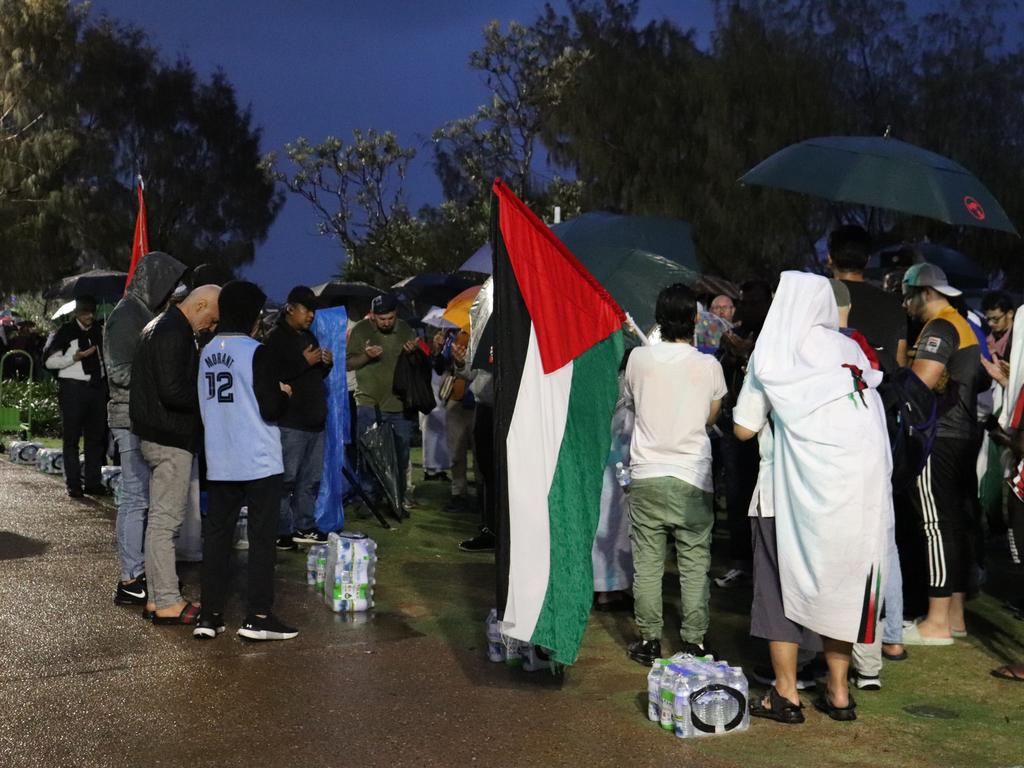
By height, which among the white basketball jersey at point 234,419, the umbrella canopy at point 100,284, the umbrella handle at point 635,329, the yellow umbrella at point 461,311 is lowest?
the white basketball jersey at point 234,419

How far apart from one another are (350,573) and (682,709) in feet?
9.43

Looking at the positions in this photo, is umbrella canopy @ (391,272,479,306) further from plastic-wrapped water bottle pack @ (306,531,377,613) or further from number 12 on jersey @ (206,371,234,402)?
number 12 on jersey @ (206,371,234,402)

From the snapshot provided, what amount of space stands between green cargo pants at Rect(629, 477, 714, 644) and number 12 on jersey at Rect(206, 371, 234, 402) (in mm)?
2175

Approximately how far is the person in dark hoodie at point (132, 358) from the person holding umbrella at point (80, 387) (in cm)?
464

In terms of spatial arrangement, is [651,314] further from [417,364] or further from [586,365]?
[417,364]

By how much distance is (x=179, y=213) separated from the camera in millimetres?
68438

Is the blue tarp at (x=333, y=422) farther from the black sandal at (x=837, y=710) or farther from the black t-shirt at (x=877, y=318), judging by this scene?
the black sandal at (x=837, y=710)

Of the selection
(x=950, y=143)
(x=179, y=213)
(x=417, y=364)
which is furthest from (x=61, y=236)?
(x=417, y=364)

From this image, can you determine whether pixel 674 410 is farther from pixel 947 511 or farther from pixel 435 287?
pixel 435 287

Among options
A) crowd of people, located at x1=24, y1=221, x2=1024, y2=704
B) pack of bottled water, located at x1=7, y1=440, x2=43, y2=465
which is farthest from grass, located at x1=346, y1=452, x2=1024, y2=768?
pack of bottled water, located at x1=7, y1=440, x2=43, y2=465

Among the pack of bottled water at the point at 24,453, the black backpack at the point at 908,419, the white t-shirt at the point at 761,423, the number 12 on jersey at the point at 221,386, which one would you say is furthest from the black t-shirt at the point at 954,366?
the pack of bottled water at the point at 24,453

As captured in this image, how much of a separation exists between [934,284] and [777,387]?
74.6 inches

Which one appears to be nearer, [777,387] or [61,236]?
[777,387]

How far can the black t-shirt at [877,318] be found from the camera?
22.1 ft
